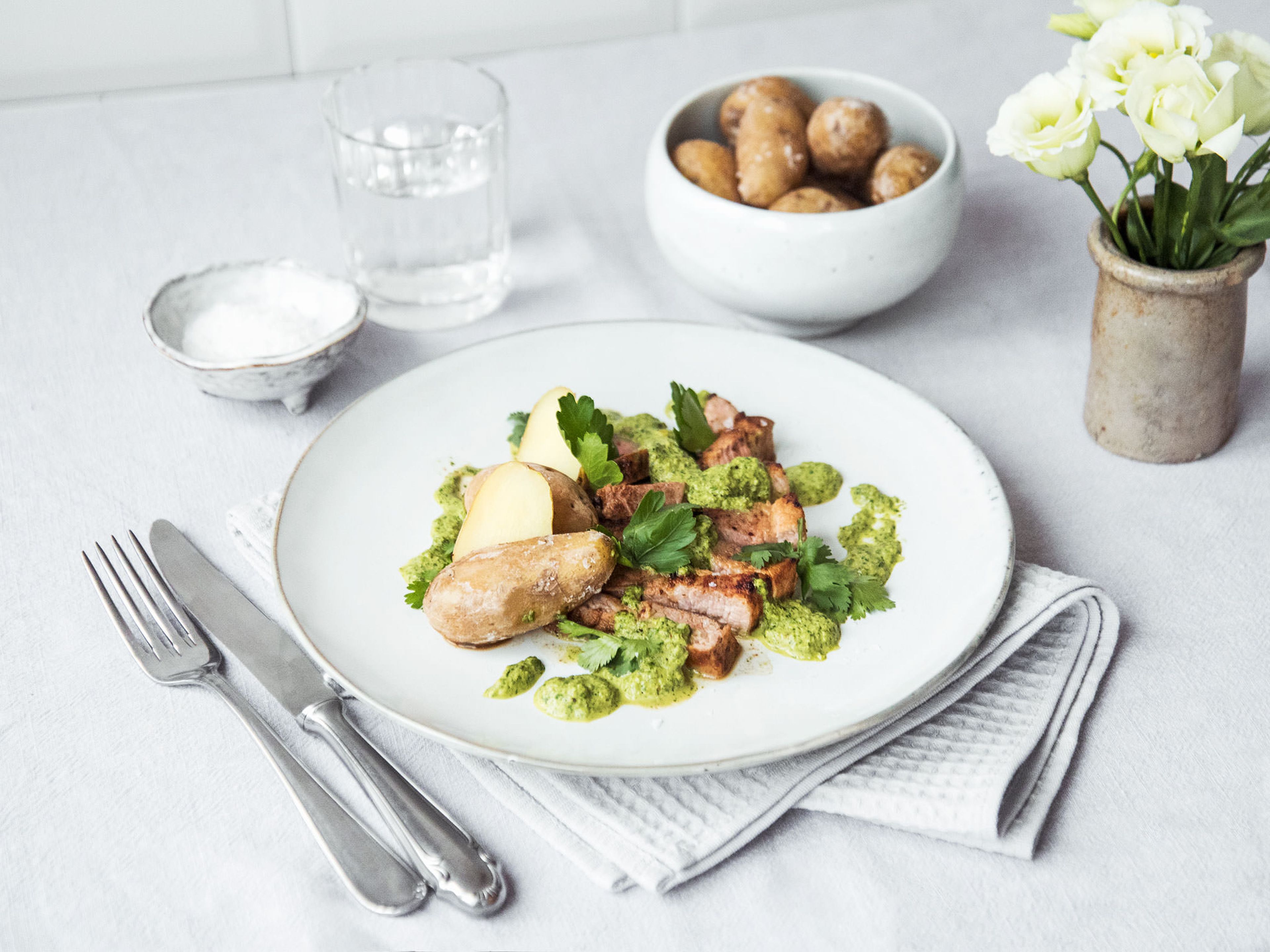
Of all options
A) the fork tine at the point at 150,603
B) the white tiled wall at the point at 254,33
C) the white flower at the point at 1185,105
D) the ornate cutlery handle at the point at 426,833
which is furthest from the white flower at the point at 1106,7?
the white tiled wall at the point at 254,33

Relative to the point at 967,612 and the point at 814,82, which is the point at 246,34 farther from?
the point at 967,612

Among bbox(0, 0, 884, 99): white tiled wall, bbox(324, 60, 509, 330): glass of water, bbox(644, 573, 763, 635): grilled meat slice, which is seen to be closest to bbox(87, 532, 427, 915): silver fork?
bbox(644, 573, 763, 635): grilled meat slice

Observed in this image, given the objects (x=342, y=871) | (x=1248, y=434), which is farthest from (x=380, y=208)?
(x=1248, y=434)

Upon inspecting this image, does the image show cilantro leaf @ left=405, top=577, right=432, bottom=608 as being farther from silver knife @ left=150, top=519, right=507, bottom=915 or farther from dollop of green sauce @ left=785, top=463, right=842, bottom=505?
dollop of green sauce @ left=785, top=463, right=842, bottom=505

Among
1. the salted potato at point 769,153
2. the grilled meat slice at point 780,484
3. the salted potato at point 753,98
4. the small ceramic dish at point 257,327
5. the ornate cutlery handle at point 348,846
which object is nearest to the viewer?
the ornate cutlery handle at point 348,846

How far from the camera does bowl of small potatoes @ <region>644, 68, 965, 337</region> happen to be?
146cm

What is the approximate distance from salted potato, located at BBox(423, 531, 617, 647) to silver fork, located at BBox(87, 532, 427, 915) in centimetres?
19

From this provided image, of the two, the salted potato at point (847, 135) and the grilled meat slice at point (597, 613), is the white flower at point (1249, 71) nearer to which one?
the salted potato at point (847, 135)

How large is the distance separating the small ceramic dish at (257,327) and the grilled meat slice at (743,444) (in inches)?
19.1

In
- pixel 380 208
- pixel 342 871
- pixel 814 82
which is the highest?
pixel 814 82

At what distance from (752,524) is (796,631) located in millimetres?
149

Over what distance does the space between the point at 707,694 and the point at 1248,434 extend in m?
0.84

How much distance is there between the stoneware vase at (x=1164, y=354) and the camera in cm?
128

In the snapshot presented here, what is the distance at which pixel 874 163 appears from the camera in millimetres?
1575
